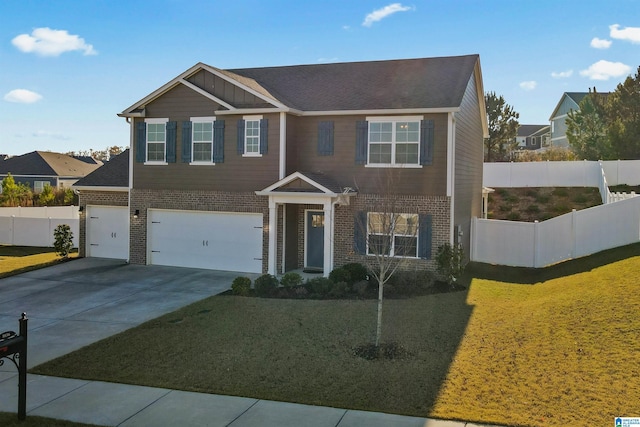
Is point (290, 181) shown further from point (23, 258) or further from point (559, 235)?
point (23, 258)

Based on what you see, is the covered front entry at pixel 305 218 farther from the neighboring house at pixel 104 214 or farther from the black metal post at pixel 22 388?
the black metal post at pixel 22 388

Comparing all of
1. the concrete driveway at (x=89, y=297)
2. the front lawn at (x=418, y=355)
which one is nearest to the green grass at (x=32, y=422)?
the front lawn at (x=418, y=355)

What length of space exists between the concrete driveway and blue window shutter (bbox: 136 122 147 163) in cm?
398

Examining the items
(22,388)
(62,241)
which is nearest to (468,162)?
(62,241)

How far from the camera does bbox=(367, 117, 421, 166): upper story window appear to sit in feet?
57.3

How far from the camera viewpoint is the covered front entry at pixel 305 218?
687 inches

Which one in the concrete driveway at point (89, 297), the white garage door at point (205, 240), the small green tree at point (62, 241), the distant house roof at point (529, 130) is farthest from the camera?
the distant house roof at point (529, 130)

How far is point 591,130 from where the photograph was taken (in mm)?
39438

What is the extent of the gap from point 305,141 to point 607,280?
398 inches

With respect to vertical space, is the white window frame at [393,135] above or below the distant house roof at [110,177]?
above

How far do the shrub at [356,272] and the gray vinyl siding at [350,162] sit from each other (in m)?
2.66

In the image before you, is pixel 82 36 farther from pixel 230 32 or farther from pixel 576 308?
pixel 576 308

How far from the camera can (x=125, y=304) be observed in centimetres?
1428

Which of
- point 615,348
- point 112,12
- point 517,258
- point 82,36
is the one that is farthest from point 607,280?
point 82,36
